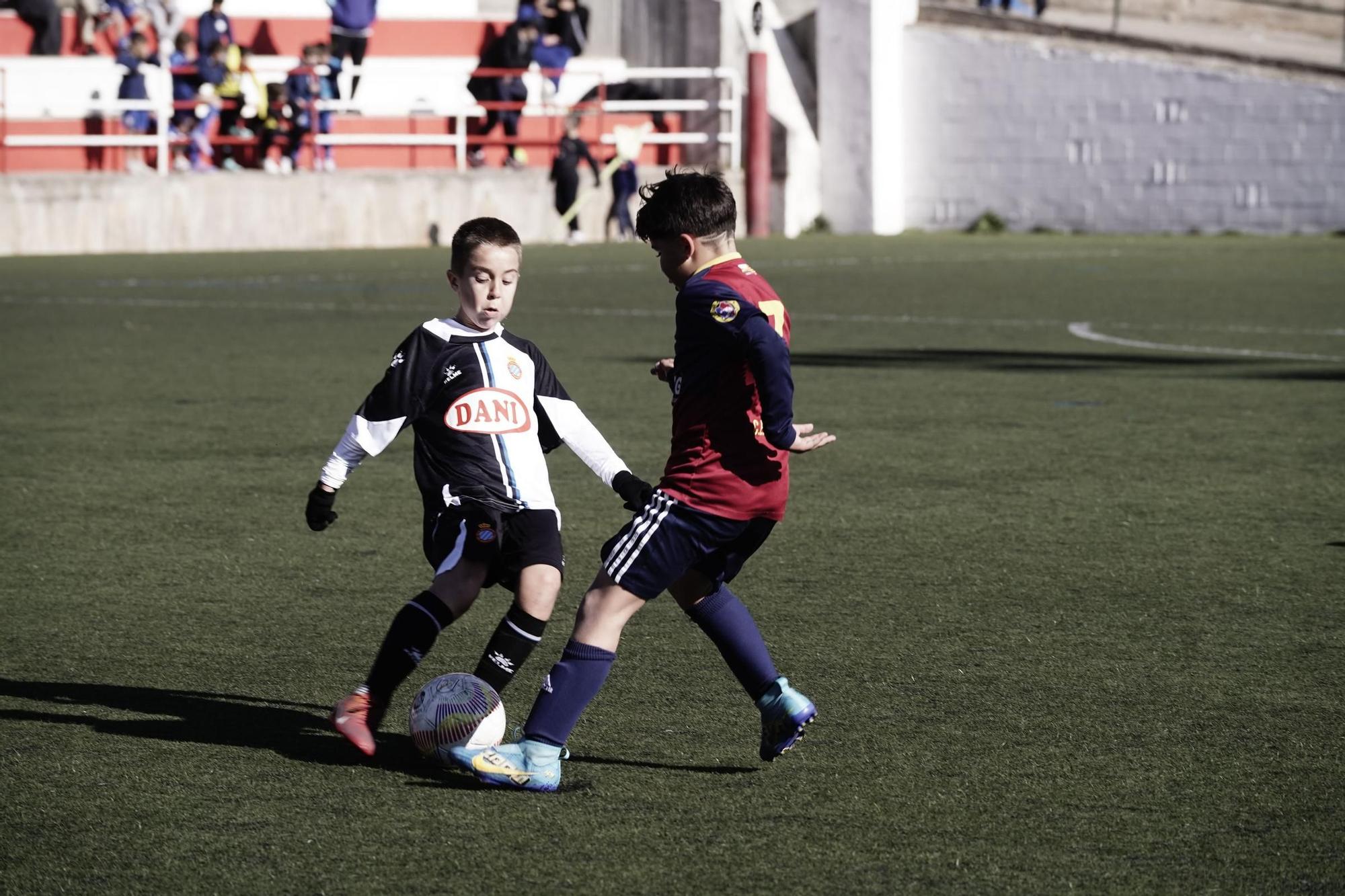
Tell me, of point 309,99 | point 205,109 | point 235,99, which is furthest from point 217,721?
point 309,99

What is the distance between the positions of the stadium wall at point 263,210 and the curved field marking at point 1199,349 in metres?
14.8

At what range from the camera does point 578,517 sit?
813 centimetres

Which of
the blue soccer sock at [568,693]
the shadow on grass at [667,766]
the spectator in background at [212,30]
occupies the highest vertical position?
the spectator in background at [212,30]

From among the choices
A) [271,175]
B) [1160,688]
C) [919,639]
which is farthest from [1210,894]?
[271,175]

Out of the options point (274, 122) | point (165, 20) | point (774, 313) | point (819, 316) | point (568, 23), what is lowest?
point (819, 316)

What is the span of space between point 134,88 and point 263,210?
2186 millimetres

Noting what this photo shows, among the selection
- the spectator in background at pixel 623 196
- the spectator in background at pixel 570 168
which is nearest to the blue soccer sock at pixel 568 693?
the spectator in background at pixel 570 168

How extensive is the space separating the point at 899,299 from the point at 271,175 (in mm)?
11634

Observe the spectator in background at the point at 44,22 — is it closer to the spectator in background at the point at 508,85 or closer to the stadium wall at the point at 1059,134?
the spectator in background at the point at 508,85

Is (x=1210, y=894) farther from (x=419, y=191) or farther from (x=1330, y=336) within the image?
(x=419, y=191)

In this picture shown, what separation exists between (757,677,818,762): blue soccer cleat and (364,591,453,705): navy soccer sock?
2.40 ft

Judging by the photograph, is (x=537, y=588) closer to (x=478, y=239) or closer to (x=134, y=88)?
(x=478, y=239)

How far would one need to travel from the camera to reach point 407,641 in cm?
478

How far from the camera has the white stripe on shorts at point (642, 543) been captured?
4480 millimetres
